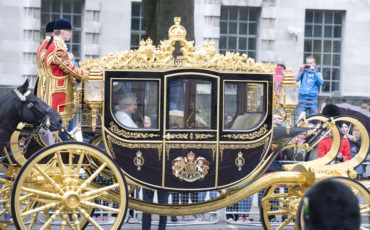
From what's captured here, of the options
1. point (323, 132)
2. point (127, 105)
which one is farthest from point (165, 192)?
point (323, 132)

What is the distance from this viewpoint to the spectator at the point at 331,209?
5.56m

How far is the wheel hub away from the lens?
9664 millimetres

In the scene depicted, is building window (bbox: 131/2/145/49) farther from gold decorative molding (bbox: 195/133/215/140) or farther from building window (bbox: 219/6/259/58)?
gold decorative molding (bbox: 195/133/215/140)

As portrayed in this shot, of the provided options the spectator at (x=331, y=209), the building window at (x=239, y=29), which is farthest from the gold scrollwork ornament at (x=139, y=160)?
the building window at (x=239, y=29)

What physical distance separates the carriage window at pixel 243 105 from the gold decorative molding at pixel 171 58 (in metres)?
0.19

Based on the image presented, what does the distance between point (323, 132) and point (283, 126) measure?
552mm

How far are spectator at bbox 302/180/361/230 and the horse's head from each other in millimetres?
4665

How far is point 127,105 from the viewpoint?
1016cm

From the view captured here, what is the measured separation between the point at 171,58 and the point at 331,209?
4.84m

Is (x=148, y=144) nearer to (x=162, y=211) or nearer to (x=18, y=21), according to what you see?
(x=162, y=211)

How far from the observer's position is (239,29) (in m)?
22.7

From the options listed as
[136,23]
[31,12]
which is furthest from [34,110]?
[136,23]

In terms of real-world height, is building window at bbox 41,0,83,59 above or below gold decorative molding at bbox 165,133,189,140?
above

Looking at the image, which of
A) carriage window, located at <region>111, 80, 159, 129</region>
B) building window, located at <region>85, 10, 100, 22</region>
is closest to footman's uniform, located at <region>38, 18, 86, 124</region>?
carriage window, located at <region>111, 80, 159, 129</region>
